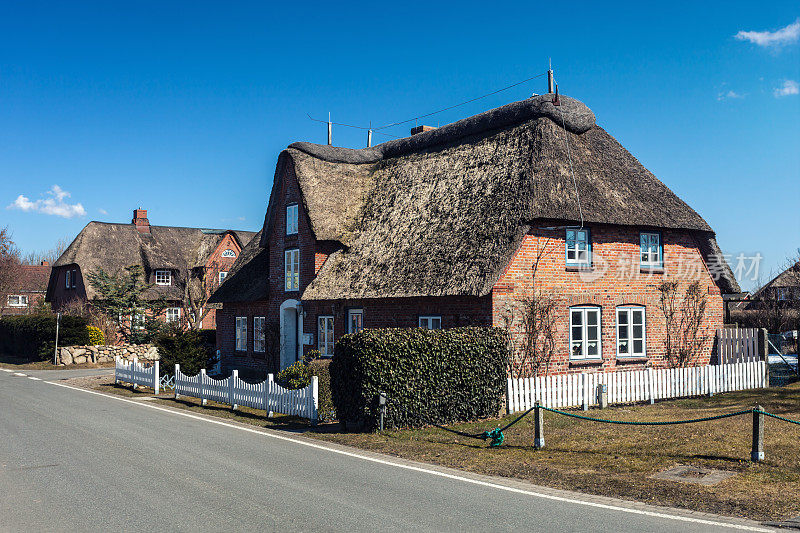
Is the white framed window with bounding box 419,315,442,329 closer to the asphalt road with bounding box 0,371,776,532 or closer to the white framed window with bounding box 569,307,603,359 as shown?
the white framed window with bounding box 569,307,603,359

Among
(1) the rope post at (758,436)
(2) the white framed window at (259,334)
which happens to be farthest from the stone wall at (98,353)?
(1) the rope post at (758,436)

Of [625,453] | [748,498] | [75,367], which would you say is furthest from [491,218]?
[75,367]

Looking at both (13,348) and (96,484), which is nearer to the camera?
(96,484)

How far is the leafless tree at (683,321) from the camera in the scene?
2236cm

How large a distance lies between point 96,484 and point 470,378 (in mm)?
8421

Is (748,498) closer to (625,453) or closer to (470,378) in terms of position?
(625,453)

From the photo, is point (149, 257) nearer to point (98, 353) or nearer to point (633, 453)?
point (98, 353)

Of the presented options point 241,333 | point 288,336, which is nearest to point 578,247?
point 288,336

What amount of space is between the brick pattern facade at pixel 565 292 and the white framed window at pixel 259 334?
3504 millimetres

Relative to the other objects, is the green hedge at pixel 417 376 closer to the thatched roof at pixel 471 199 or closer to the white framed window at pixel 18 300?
the thatched roof at pixel 471 199

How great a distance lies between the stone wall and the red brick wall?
25.3 metres

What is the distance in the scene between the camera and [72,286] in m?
51.9

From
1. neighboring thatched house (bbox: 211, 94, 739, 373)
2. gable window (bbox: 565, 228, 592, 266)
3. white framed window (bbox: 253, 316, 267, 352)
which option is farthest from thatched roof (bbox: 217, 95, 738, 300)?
white framed window (bbox: 253, 316, 267, 352)

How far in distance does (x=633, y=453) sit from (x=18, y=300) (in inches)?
2966
